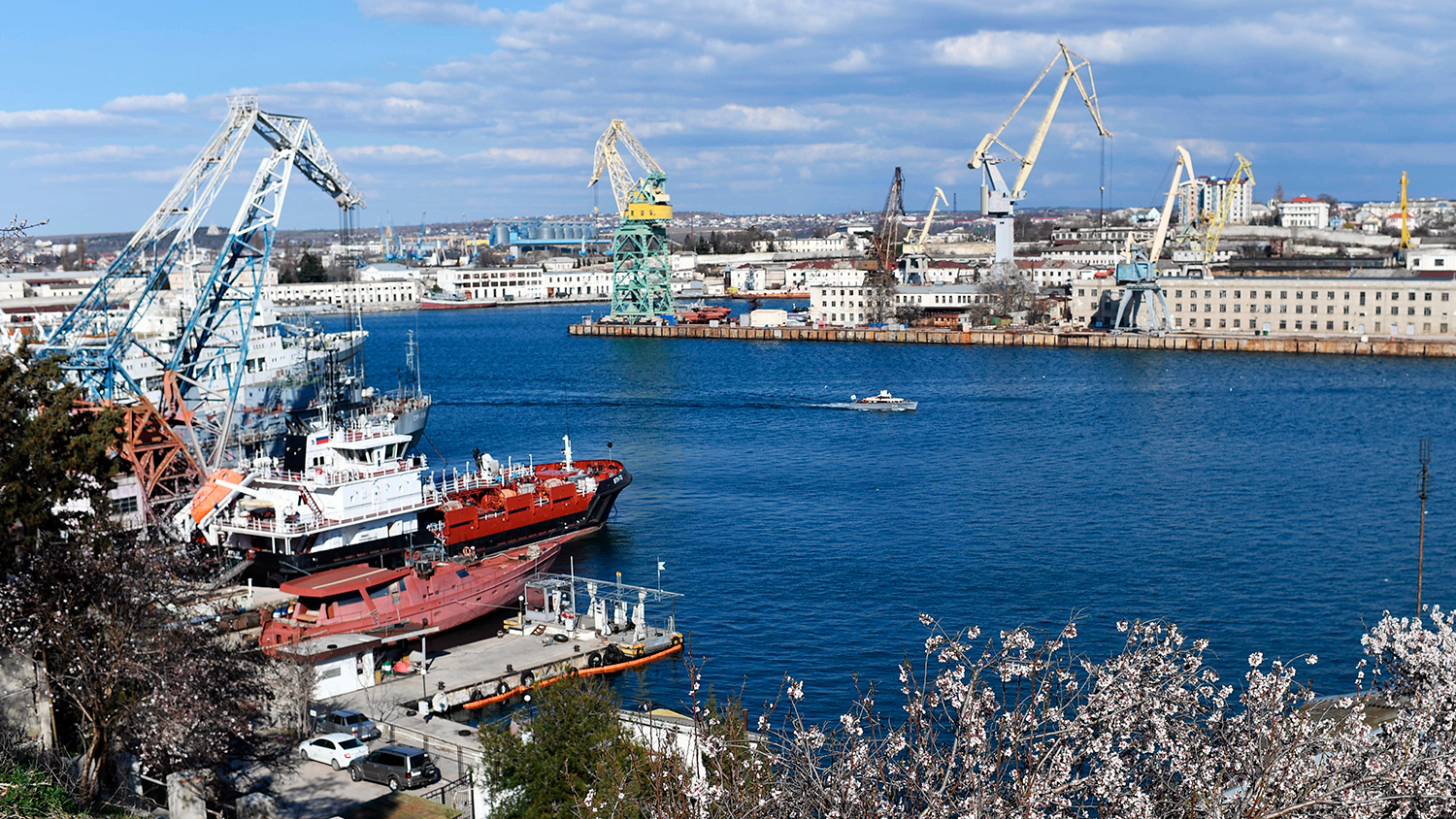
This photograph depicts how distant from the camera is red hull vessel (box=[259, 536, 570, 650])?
41.6 feet

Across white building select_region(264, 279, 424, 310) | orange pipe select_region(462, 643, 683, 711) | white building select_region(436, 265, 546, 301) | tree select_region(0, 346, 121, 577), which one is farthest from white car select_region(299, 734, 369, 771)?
white building select_region(436, 265, 546, 301)

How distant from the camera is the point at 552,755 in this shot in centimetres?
756

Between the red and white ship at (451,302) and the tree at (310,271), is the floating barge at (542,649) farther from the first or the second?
the tree at (310,271)

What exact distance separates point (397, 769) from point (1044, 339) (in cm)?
3976

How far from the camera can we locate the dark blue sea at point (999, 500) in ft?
43.8

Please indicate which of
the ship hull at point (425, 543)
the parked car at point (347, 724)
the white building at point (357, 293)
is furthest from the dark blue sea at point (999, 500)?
the white building at point (357, 293)

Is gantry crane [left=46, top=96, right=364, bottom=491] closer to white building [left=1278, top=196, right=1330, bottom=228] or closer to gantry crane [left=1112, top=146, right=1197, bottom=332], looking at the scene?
gantry crane [left=1112, top=146, right=1197, bottom=332]

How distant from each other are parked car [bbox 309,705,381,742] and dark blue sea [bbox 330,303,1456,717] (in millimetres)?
2575

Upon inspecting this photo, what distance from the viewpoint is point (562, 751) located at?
7.55 metres

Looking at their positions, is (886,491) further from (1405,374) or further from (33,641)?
(1405,374)

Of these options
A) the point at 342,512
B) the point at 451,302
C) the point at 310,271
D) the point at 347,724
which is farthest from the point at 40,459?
the point at 310,271

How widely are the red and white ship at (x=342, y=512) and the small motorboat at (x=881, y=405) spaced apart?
15132mm

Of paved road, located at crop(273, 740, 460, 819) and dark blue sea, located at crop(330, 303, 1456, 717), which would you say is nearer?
paved road, located at crop(273, 740, 460, 819)

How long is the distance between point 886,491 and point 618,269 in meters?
38.0
